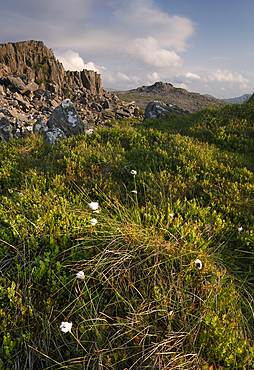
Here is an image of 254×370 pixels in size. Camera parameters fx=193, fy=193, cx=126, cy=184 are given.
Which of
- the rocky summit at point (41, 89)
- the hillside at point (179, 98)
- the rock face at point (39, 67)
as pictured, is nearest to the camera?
the rocky summit at point (41, 89)

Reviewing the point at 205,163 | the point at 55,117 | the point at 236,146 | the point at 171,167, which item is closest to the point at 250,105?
the point at 236,146

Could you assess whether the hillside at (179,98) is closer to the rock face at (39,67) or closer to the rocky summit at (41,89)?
the rocky summit at (41,89)

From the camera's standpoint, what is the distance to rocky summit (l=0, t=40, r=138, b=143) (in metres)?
29.5

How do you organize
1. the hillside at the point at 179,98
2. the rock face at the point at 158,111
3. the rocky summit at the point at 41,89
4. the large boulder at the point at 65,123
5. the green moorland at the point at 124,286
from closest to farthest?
the green moorland at the point at 124,286 → the large boulder at the point at 65,123 → the rock face at the point at 158,111 → the rocky summit at the point at 41,89 → the hillside at the point at 179,98

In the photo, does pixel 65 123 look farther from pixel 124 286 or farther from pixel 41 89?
pixel 41 89

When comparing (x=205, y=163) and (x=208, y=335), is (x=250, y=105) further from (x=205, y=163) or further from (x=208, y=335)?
(x=208, y=335)

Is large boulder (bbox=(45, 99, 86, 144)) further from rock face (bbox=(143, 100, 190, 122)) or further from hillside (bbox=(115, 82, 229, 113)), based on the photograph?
hillside (bbox=(115, 82, 229, 113))

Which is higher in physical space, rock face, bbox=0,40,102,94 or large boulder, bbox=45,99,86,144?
rock face, bbox=0,40,102,94

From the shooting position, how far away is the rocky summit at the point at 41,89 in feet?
→ 96.8

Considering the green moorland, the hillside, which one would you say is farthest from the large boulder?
the hillside

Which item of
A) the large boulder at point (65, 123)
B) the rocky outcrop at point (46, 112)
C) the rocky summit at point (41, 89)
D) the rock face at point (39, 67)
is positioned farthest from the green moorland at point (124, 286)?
the rock face at point (39, 67)

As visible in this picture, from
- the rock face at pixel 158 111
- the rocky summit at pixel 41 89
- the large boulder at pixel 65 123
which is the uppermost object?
the rocky summit at pixel 41 89

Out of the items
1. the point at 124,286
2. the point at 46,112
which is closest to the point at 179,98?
the point at 46,112

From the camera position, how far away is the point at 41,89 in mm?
38094
